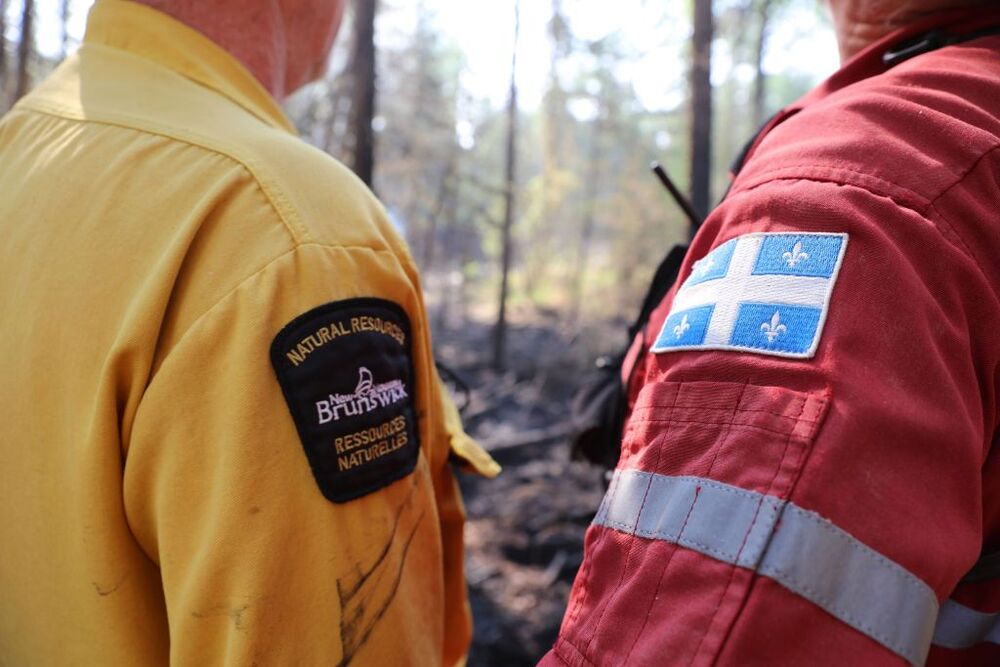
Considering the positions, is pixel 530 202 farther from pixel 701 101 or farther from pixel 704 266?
pixel 704 266

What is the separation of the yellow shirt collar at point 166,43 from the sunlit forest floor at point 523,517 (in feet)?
4.36

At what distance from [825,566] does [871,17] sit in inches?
44.0

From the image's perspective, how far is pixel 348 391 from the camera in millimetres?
1146

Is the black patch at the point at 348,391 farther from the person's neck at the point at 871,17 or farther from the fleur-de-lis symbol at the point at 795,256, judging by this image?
the person's neck at the point at 871,17

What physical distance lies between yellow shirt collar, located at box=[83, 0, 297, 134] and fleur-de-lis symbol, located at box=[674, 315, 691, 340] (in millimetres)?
1021

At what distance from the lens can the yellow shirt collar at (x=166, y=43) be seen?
4.56 feet

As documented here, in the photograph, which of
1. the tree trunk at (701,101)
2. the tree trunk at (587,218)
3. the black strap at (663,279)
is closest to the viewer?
the black strap at (663,279)

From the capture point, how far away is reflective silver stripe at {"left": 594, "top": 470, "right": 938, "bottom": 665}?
77 centimetres

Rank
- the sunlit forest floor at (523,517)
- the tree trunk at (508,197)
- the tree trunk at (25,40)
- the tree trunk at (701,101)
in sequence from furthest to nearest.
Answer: the tree trunk at (508,197) < the tree trunk at (701,101) < the tree trunk at (25,40) < the sunlit forest floor at (523,517)

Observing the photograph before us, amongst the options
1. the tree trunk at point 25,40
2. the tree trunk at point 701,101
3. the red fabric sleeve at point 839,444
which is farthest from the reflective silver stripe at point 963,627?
the tree trunk at point 25,40

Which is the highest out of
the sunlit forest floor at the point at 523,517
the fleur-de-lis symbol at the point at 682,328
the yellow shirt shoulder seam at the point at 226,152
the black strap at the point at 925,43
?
the black strap at the point at 925,43

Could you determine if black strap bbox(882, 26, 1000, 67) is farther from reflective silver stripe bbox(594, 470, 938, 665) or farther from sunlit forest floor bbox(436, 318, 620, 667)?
sunlit forest floor bbox(436, 318, 620, 667)

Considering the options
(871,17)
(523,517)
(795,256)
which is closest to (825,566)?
(795,256)

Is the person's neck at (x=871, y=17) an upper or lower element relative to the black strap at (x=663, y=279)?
upper
